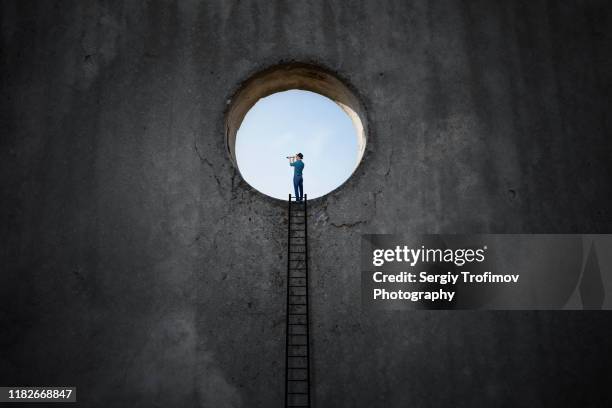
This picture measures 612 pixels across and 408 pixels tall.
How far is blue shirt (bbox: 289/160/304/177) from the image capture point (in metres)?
5.09

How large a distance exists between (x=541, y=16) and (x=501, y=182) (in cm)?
204

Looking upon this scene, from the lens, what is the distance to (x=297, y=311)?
447 centimetres

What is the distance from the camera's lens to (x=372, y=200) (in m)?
4.75

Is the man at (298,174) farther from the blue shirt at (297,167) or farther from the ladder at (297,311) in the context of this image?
the ladder at (297,311)

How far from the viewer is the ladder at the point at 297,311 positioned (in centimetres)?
429

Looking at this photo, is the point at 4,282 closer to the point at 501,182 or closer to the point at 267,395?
the point at 267,395

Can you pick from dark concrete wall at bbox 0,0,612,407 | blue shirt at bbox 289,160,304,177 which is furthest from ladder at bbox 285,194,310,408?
blue shirt at bbox 289,160,304,177

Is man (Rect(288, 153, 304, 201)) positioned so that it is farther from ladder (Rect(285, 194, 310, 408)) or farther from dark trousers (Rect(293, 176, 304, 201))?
ladder (Rect(285, 194, 310, 408))

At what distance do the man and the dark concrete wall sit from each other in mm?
352

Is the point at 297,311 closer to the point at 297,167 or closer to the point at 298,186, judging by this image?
the point at 298,186

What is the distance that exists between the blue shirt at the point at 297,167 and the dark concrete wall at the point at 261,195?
0.49 meters

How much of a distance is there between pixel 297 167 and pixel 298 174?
0.29ft

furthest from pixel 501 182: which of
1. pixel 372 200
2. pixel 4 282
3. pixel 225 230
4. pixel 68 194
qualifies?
pixel 4 282

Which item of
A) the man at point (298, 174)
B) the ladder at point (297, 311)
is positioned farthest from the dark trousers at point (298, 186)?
the ladder at point (297, 311)
